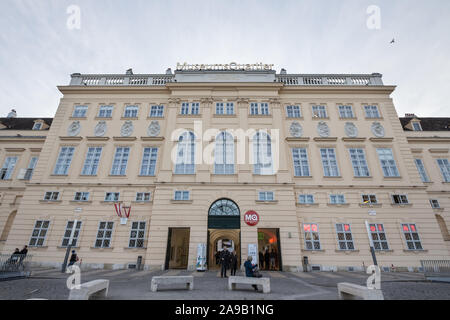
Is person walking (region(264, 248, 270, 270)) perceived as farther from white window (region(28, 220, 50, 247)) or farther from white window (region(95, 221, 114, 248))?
white window (region(28, 220, 50, 247))

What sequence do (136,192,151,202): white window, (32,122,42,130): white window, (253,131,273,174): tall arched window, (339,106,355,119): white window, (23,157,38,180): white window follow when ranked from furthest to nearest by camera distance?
(32,122,42,130): white window → (23,157,38,180): white window → (339,106,355,119): white window → (253,131,273,174): tall arched window → (136,192,151,202): white window

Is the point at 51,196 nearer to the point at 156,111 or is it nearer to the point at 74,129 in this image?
the point at 74,129

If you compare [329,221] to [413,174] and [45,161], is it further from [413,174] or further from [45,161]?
[45,161]

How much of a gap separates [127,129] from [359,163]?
79.7ft

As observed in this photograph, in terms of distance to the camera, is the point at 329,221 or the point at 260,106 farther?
the point at 260,106

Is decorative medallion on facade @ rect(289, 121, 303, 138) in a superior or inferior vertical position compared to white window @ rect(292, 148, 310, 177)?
superior

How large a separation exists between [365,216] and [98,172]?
84.4 feet

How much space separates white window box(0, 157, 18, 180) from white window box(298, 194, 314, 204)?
32.2 meters

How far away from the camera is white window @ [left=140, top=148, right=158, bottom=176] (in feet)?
67.3

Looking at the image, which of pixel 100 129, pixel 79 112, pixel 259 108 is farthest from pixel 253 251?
pixel 79 112

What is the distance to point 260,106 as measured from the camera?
888 inches

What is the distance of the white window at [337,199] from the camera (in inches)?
760

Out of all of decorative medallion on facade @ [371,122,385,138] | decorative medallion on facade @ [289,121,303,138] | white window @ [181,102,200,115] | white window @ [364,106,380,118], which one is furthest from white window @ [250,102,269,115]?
decorative medallion on facade @ [371,122,385,138]
